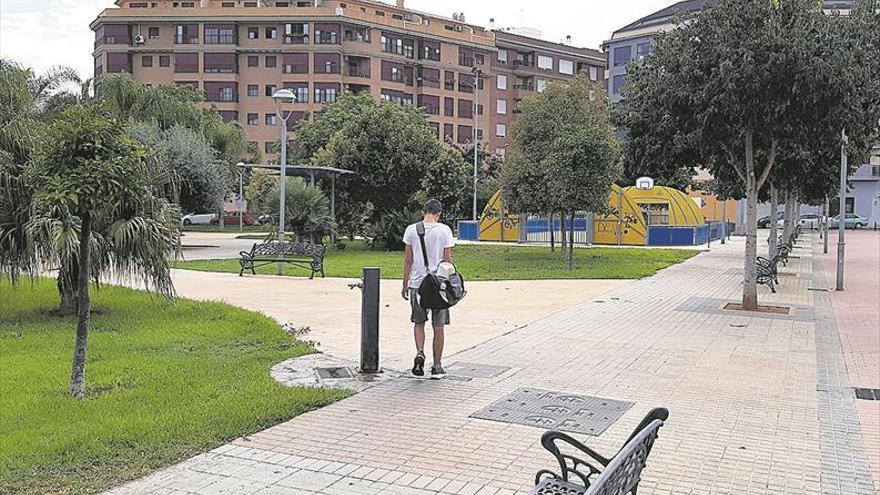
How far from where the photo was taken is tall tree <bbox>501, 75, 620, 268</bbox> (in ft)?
74.0

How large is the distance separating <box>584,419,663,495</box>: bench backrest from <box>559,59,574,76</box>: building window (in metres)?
90.5

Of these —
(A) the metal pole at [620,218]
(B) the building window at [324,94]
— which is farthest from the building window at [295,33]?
(A) the metal pole at [620,218]

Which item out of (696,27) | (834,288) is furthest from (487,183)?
(696,27)

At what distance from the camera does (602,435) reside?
20.1 feet

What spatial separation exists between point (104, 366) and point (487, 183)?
45921 millimetres

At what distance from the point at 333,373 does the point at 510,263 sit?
54.9ft

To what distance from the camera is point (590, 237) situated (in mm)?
37250

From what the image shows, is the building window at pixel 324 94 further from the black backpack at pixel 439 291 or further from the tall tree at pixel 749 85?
the black backpack at pixel 439 291

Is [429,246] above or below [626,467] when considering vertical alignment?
above

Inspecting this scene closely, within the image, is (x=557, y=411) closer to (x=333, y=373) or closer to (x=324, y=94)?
(x=333, y=373)

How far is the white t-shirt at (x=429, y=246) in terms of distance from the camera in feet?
25.3

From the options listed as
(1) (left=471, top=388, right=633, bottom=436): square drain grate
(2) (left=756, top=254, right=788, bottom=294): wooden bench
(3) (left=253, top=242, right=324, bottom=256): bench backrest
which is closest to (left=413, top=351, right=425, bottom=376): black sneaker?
(1) (left=471, top=388, right=633, bottom=436): square drain grate

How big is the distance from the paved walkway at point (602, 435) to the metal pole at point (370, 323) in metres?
0.58

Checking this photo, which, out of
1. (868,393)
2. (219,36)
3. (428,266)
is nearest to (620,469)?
(428,266)
